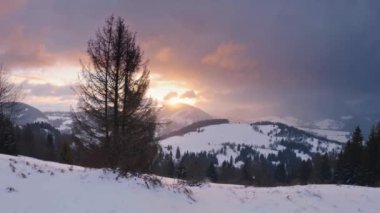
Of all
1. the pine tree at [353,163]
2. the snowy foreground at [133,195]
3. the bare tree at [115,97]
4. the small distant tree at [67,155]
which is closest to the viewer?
the snowy foreground at [133,195]

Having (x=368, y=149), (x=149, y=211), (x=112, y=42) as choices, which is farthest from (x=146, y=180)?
(x=368, y=149)

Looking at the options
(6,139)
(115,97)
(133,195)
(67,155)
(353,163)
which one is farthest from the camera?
(353,163)

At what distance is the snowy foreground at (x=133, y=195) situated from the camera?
529 inches

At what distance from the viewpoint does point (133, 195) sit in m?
16.0

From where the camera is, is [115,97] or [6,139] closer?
[115,97]

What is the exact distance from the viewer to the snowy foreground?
13.4 meters

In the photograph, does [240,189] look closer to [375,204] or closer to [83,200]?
[375,204]

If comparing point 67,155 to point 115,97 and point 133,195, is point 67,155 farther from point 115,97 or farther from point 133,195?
point 133,195

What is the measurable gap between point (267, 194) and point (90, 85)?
1173 cm

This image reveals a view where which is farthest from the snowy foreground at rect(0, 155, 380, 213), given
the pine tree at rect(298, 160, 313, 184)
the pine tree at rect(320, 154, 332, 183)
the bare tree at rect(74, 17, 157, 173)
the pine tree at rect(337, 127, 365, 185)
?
the pine tree at rect(298, 160, 313, 184)

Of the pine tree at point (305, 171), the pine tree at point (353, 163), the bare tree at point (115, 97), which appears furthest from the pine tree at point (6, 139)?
the pine tree at point (305, 171)

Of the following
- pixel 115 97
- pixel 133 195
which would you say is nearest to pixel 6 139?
pixel 115 97

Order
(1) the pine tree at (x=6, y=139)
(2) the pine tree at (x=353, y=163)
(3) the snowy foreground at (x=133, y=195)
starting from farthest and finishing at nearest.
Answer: (2) the pine tree at (x=353, y=163)
(1) the pine tree at (x=6, y=139)
(3) the snowy foreground at (x=133, y=195)

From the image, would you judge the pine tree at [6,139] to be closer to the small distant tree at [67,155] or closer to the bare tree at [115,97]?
the small distant tree at [67,155]
